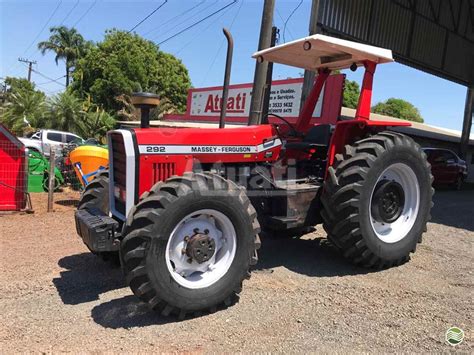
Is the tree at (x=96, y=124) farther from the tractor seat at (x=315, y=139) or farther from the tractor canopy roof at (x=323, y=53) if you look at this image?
the tractor seat at (x=315, y=139)

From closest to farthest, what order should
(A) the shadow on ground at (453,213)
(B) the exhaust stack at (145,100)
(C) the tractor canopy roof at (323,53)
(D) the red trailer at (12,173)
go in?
(B) the exhaust stack at (145,100) < (C) the tractor canopy roof at (323,53) < (D) the red trailer at (12,173) < (A) the shadow on ground at (453,213)

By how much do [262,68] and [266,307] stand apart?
601 cm

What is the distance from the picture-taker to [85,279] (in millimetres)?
4617

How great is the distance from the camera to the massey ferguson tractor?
3662 millimetres

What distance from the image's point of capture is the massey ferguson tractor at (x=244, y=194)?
366 centimetres

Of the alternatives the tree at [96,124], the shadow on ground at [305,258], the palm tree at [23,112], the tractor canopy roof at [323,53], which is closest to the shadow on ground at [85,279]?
the shadow on ground at [305,258]

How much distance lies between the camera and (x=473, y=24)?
2028 cm

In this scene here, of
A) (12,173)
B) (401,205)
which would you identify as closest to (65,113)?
(12,173)

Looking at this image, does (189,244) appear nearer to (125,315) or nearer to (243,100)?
(125,315)

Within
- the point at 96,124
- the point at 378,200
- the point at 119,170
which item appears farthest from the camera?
the point at 96,124

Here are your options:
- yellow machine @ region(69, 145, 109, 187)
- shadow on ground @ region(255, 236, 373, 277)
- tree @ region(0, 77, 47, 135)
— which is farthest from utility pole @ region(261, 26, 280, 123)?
tree @ region(0, 77, 47, 135)

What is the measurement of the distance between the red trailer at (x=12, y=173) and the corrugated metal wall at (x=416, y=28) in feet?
27.1

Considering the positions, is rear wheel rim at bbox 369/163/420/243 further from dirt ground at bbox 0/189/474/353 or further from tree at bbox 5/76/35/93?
tree at bbox 5/76/35/93

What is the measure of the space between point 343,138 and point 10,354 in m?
3.91
